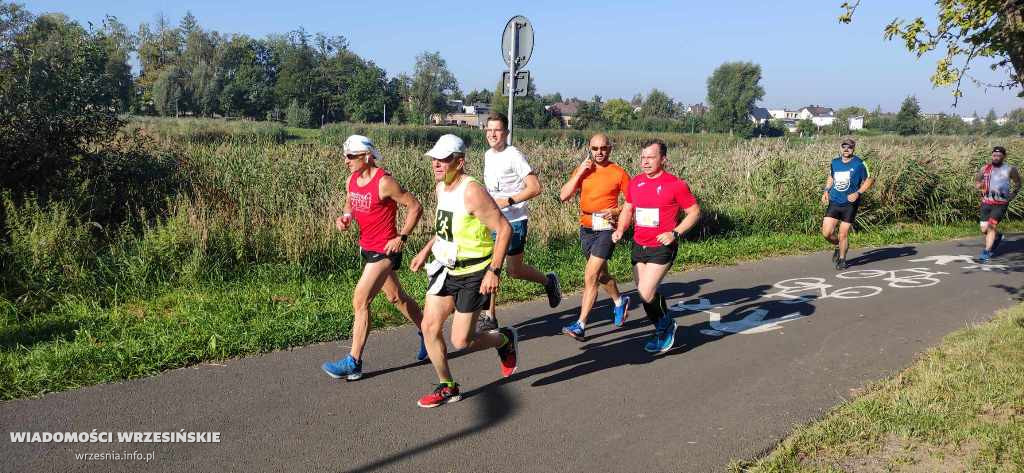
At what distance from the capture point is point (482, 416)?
16.0 feet

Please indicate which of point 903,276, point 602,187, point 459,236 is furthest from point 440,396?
point 903,276

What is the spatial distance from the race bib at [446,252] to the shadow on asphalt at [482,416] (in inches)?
42.5

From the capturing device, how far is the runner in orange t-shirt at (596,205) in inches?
263

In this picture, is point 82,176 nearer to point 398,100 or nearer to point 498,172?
point 498,172

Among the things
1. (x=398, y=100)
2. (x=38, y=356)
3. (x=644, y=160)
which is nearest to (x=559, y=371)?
(x=644, y=160)

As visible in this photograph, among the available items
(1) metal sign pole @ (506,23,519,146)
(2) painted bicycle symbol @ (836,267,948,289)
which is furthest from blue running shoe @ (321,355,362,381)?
(2) painted bicycle symbol @ (836,267,948,289)

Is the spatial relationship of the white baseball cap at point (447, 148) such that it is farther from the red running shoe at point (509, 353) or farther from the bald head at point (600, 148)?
the bald head at point (600, 148)

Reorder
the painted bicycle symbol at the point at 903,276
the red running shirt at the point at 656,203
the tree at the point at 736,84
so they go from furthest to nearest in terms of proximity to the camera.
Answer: the tree at the point at 736,84, the painted bicycle symbol at the point at 903,276, the red running shirt at the point at 656,203

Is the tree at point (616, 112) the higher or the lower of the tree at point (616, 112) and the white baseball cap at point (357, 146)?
the higher

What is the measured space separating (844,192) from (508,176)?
6.66m

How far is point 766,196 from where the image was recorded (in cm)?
1453

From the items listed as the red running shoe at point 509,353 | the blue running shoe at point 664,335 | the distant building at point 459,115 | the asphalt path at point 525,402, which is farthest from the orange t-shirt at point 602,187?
the distant building at point 459,115

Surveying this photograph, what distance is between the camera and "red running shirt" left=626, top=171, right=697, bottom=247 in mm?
6137

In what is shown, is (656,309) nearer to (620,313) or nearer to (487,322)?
(620,313)
